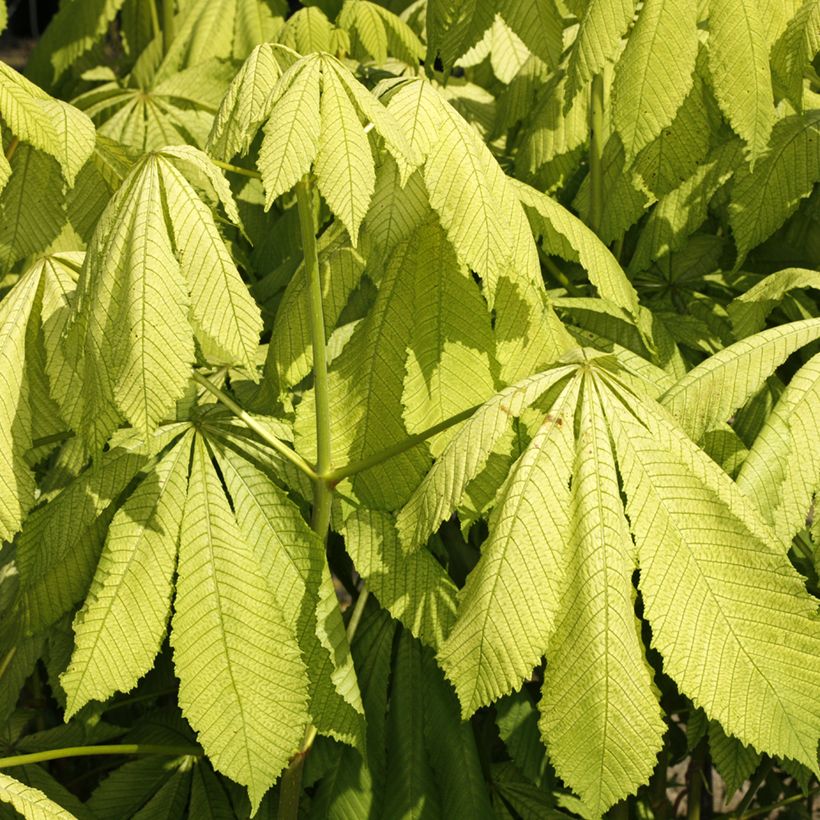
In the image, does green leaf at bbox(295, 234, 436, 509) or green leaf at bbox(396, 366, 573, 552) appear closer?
green leaf at bbox(396, 366, 573, 552)

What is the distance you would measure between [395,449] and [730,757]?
57 cm

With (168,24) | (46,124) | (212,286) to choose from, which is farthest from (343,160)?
(168,24)

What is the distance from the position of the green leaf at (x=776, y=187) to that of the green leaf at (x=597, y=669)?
53cm

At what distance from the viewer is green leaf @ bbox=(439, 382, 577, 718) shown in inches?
32.8

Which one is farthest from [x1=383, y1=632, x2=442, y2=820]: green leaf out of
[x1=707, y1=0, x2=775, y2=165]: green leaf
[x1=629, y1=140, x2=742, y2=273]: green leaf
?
[x1=707, y1=0, x2=775, y2=165]: green leaf

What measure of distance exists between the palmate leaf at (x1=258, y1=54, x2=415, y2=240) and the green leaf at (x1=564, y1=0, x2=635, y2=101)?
308 mm

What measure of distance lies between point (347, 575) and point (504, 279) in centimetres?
61

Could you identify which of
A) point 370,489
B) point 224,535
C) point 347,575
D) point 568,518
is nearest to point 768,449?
point 568,518

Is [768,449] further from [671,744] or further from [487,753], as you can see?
[671,744]

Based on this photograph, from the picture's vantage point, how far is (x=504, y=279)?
1.07m

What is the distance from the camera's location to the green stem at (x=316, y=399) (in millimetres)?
962

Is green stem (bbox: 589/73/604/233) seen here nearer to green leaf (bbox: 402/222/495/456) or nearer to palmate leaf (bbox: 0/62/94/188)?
green leaf (bbox: 402/222/495/456)

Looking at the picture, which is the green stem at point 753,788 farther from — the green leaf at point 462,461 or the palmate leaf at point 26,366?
the palmate leaf at point 26,366

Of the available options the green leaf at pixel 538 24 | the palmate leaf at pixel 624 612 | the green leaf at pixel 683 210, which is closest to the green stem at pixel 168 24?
the green leaf at pixel 538 24
